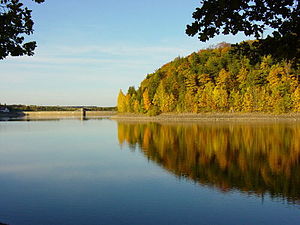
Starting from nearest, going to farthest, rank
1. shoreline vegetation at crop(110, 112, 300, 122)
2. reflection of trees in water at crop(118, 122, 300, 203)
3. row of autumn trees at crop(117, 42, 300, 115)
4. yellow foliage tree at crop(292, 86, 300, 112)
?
reflection of trees in water at crop(118, 122, 300, 203), shoreline vegetation at crop(110, 112, 300, 122), yellow foliage tree at crop(292, 86, 300, 112), row of autumn trees at crop(117, 42, 300, 115)

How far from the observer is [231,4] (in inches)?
294

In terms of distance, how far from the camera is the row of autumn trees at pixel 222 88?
3123 inches

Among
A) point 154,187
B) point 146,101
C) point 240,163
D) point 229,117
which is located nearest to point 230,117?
point 229,117

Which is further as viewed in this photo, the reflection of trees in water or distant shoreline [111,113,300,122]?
distant shoreline [111,113,300,122]

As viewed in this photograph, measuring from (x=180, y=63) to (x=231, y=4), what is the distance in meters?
→ 108

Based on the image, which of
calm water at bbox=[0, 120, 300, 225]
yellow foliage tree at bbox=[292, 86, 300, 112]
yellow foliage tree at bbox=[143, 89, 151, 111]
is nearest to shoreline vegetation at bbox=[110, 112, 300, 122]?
yellow foliage tree at bbox=[292, 86, 300, 112]

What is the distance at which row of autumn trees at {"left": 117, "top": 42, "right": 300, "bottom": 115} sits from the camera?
260 ft

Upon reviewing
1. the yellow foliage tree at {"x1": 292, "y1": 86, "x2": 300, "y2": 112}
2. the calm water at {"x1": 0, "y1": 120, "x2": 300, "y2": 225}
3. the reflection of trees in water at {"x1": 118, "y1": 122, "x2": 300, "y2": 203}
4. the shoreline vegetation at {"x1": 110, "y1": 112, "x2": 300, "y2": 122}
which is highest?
the yellow foliage tree at {"x1": 292, "y1": 86, "x2": 300, "y2": 112}

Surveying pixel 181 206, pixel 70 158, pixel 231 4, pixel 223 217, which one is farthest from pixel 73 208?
pixel 70 158

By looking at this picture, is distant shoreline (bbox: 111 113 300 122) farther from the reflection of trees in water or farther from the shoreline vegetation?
the reflection of trees in water

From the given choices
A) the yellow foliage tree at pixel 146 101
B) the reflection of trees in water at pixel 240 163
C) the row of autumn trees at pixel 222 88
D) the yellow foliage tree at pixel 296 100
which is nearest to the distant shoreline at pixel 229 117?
the row of autumn trees at pixel 222 88

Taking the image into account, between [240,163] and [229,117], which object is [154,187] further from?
[229,117]

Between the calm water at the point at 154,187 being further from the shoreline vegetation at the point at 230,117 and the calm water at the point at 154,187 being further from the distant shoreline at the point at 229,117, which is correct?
the distant shoreline at the point at 229,117

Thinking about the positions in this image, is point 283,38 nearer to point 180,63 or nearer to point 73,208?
point 73,208
